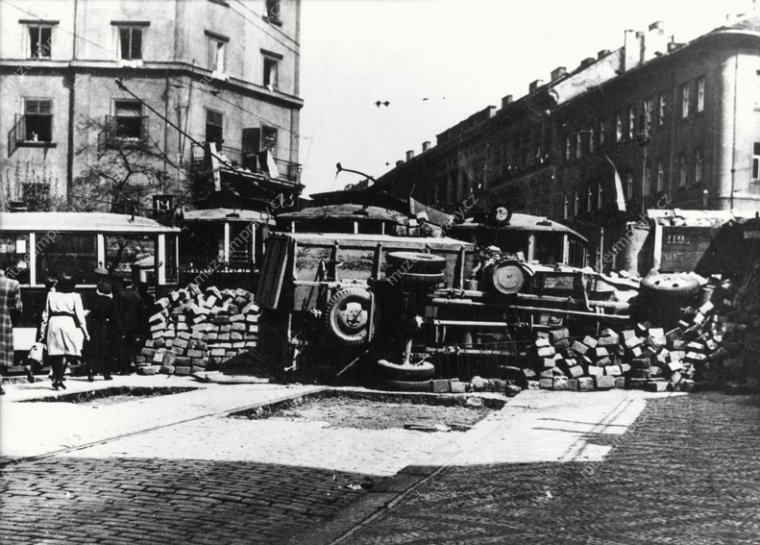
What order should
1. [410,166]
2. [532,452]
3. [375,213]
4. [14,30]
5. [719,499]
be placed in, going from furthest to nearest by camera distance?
1. [410,166]
2. [14,30]
3. [375,213]
4. [532,452]
5. [719,499]

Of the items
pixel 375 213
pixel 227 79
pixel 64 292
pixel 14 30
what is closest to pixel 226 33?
pixel 227 79

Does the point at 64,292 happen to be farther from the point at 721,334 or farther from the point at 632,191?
the point at 632,191

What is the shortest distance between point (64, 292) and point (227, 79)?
28.7 meters

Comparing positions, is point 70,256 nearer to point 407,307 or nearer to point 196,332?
point 196,332

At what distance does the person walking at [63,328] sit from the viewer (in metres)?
13.6

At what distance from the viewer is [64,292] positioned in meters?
14.0

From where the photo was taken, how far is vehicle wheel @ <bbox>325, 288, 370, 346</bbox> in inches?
592

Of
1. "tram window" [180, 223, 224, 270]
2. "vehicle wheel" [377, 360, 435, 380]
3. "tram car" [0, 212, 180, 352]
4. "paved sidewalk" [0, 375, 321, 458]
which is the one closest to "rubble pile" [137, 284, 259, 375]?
"tram car" [0, 212, 180, 352]

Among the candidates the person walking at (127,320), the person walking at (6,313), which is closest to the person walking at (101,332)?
the person walking at (127,320)

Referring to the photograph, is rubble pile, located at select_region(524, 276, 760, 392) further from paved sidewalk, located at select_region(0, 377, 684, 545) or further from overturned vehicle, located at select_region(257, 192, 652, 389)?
paved sidewalk, located at select_region(0, 377, 684, 545)

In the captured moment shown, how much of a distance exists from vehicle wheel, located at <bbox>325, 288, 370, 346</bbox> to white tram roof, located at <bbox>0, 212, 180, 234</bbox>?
766cm

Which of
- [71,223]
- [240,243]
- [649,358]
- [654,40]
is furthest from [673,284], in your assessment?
[654,40]

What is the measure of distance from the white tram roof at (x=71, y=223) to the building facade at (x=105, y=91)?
1779 cm

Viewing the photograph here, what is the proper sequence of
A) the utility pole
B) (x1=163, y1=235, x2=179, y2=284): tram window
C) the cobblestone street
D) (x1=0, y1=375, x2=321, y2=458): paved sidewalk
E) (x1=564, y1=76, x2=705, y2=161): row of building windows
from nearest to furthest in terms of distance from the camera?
the cobblestone street
(x1=0, y1=375, x2=321, y2=458): paved sidewalk
(x1=163, y1=235, x2=179, y2=284): tram window
(x1=564, y1=76, x2=705, y2=161): row of building windows
the utility pole
